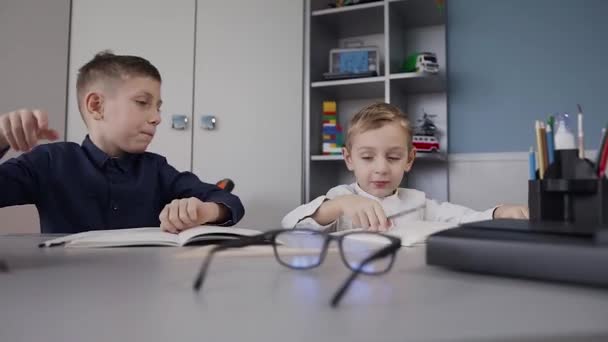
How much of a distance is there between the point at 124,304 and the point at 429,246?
0.25m

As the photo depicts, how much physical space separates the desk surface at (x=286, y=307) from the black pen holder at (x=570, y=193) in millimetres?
205

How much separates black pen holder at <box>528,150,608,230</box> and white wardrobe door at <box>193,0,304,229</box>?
155 centimetres

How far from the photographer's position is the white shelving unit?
2.02 meters

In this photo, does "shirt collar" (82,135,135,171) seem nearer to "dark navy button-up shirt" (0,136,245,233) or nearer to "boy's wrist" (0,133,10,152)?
"dark navy button-up shirt" (0,136,245,233)

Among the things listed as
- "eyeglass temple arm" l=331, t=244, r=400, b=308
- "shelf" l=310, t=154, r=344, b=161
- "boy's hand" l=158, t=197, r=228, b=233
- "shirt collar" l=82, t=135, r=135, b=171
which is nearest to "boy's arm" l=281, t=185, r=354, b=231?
"boy's hand" l=158, t=197, r=228, b=233

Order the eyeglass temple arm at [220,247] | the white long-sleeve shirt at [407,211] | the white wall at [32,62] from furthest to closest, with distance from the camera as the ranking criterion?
the white wall at [32,62] → the white long-sleeve shirt at [407,211] → the eyeglass temple arm at [220,247]

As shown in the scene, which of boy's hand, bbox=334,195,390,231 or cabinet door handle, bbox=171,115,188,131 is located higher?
cabinet door handle, bbox=171,115,188,131

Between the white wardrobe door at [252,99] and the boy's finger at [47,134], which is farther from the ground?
the white wardrobe door at [252,99]

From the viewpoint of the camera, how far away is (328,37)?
7.50 ft

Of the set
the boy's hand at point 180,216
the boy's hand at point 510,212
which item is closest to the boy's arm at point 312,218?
the boy's hand at point 180,216

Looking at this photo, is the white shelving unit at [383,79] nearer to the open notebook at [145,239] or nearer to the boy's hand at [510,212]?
the boy's hand at [510,212]

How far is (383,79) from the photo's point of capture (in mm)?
1954

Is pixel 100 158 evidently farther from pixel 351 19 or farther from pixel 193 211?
pixel 351 19

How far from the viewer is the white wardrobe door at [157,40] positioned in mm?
2070
